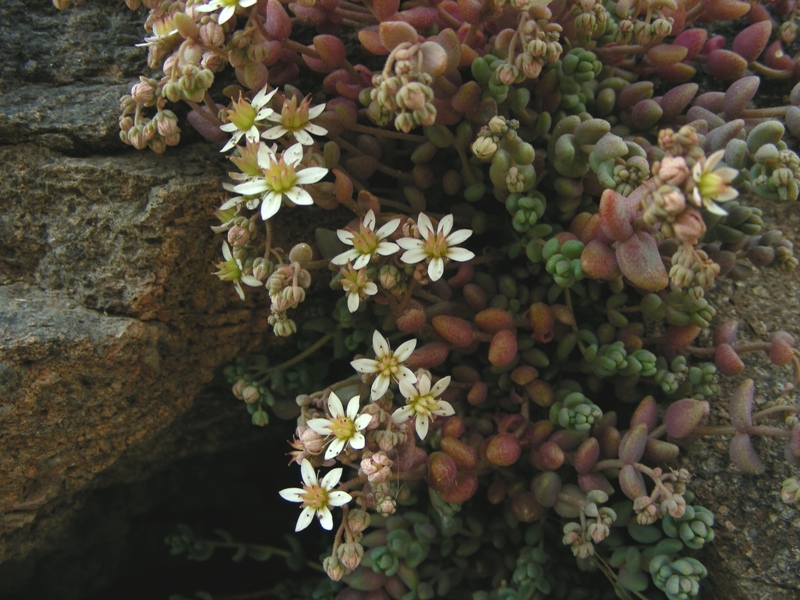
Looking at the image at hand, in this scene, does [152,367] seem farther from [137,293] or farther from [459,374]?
[459,374]

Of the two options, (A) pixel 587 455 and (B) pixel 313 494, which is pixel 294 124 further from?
(A) pixel 587 455

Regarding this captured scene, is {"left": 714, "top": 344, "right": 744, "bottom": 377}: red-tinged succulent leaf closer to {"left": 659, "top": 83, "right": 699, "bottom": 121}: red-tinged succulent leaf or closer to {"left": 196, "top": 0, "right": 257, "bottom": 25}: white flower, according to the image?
{"left": 659, "top": 83, "right": 699, "bottom": 121}: red-tinged succulent leaf

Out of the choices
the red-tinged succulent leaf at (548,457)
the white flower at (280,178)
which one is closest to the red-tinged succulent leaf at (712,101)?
the red-tinged succulent leaf at (548,457)

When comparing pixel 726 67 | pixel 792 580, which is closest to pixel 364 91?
pixel 726 67

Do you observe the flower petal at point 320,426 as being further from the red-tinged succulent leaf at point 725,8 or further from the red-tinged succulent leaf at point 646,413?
the red-tinged succulent leaf at point 725,8

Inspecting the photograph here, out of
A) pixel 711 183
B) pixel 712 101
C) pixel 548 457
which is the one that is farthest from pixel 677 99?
pixel 548 457

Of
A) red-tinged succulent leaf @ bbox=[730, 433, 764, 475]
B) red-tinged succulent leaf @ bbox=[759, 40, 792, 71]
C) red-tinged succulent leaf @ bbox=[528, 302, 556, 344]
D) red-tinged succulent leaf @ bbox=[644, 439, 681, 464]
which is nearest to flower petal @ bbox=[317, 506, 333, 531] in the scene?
red-tinged succulent leaf @ bbox=[528, 302, 556, 344]
